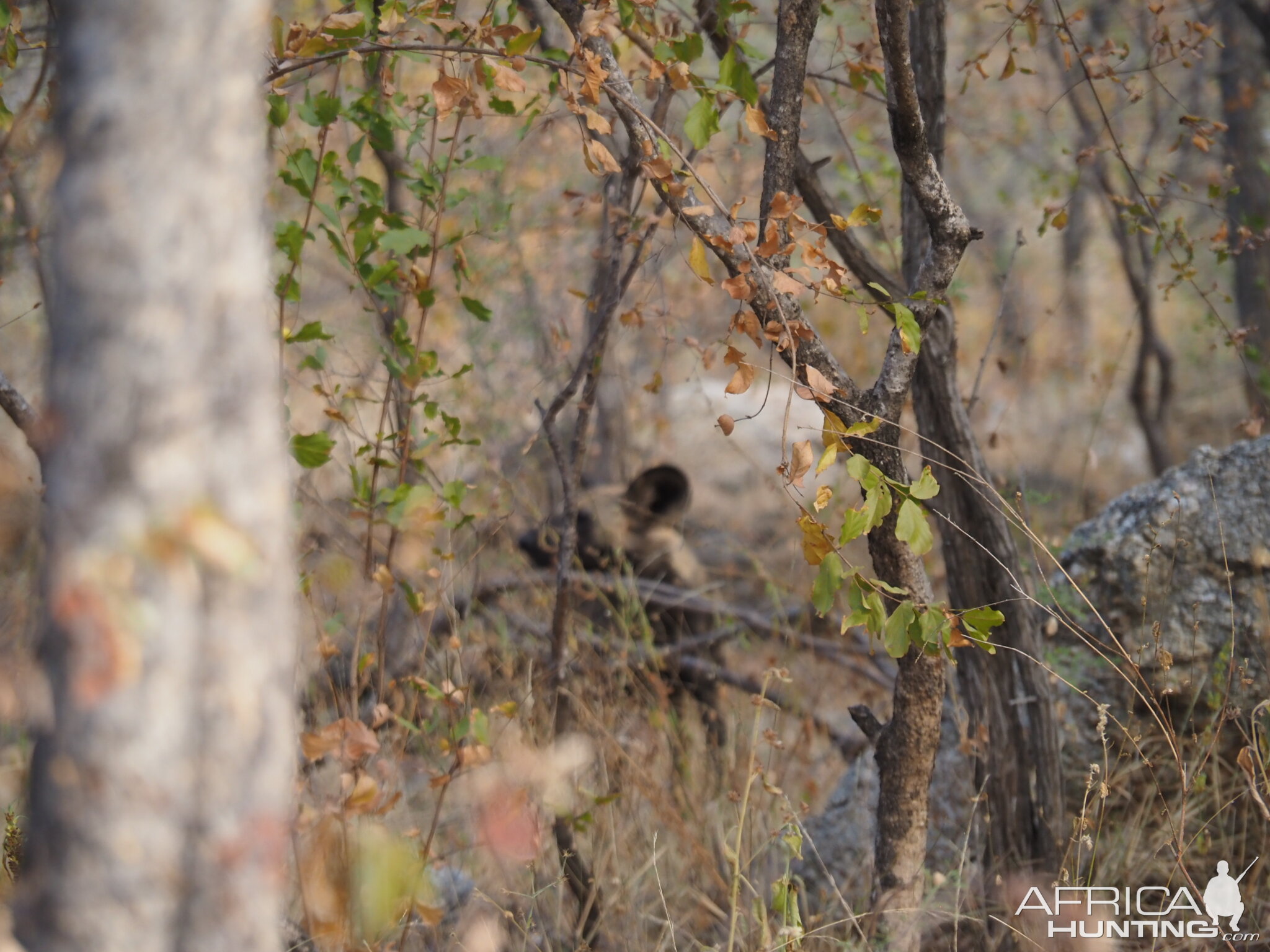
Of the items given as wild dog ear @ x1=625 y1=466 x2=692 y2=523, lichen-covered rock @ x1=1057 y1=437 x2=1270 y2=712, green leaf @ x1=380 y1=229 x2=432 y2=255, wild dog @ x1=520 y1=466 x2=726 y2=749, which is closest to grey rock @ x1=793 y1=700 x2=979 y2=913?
lichen-covered rock @ x1=1057 y1=437 x2=1270 y2=712

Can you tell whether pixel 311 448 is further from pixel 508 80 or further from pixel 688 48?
pixel 688 48

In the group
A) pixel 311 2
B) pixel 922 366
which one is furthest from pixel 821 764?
pixel 311 2

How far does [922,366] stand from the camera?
7.93 feet

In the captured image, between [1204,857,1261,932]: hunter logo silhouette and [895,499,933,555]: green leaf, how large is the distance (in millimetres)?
1243

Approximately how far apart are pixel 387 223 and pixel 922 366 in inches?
52.5

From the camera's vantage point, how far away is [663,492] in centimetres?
388

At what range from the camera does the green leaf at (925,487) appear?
1502 millimetres

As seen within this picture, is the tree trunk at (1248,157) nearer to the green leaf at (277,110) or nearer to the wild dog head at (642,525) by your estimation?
the wild dog head at (642,525)

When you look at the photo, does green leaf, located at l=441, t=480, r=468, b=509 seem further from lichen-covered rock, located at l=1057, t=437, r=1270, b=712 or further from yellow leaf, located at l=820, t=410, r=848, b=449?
lichen-covered rock, located at l=1057, t=437, r=1270, b=712

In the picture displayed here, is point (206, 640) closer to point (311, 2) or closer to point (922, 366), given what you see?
point (922, 366)

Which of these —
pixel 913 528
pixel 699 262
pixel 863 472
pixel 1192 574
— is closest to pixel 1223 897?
pixel 1192 574

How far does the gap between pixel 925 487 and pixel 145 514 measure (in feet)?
3.68

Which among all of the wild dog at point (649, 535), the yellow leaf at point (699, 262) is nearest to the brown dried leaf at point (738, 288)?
the yellow leaf at point (699, 262)

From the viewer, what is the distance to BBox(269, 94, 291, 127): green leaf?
195 cm
